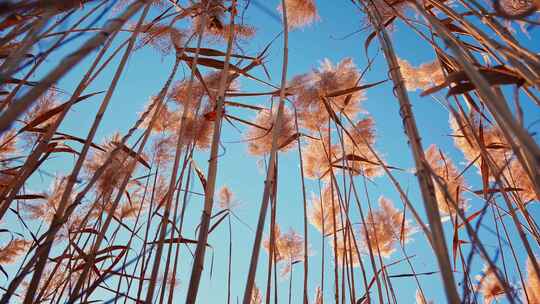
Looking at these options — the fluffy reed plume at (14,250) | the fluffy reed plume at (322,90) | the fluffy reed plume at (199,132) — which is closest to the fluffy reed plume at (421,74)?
the fluffy reed plume at (322,90)

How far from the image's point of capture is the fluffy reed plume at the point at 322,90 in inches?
73.7

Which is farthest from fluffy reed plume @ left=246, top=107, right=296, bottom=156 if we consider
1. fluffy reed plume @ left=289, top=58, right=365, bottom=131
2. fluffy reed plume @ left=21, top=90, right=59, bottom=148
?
fluffy reed plume @ left=21, top=90, right=59, bottom=148

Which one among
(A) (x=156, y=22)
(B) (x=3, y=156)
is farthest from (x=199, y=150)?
(B) (x=3, y=156)

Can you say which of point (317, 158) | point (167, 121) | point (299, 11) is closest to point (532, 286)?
point (317, 158)

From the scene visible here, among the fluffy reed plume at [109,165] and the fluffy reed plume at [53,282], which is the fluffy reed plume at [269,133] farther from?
the fluffy reed plume at [53,282]

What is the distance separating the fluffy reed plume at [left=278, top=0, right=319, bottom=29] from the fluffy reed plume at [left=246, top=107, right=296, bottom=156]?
17.5 inches

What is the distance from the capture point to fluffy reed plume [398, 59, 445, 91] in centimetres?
192

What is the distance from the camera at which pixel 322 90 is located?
192 centimetres

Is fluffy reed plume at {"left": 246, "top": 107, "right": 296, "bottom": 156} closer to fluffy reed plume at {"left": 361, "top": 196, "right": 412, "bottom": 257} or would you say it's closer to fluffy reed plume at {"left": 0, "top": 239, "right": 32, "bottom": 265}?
fluffy reed plume at {"left": 361, "top": 196, "right": 412, "bottom": 257}

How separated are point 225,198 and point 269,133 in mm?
481

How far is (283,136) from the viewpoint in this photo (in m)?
2.02

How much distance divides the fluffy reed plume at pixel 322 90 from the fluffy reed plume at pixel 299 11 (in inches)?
9.8

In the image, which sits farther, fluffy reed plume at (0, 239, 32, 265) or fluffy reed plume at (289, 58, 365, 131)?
fluffy reed plume at (0, 239, 32, 265)

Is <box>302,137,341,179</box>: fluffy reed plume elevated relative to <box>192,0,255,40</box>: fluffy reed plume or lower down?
lower down
